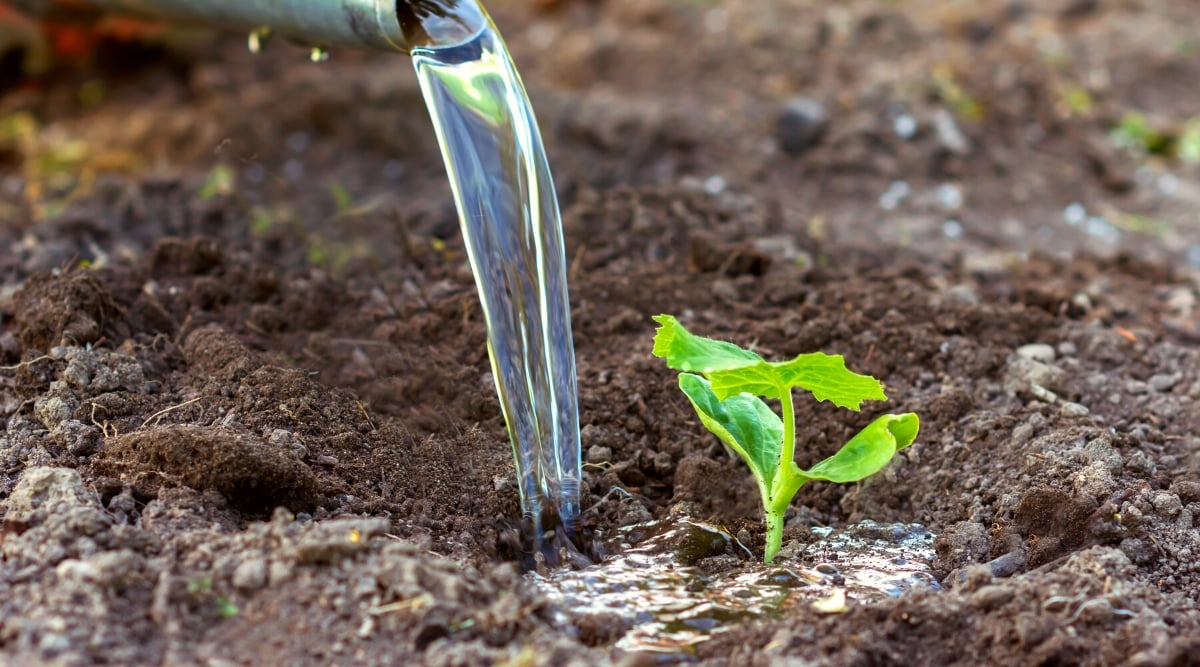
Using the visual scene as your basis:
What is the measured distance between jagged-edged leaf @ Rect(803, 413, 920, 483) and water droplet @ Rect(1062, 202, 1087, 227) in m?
2.42

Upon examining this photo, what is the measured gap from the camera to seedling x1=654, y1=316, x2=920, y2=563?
203 centimetres

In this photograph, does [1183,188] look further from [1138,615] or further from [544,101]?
[1138,615]

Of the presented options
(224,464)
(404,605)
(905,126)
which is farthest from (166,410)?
(905,126)

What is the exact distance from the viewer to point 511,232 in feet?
8.08

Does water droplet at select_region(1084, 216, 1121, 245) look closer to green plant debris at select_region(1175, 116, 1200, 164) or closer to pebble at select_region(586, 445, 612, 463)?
green plant debris at select_region(1175, 116, 1200, 164)

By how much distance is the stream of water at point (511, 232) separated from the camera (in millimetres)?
2338

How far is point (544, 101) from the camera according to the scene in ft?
14.3

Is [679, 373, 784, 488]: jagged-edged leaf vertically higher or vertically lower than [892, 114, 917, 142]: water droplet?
higher

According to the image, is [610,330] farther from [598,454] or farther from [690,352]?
[690,352]

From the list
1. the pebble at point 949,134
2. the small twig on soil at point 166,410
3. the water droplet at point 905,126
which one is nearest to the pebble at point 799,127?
the water droplet at point 905,126

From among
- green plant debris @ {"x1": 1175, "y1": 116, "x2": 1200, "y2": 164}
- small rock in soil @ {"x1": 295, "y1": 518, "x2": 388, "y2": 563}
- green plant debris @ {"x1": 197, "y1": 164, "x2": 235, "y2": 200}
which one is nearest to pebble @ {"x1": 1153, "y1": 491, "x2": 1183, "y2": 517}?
small rock in soil @ {"x1": 295, "y1": 518, "x2": 388, "y2": 563}

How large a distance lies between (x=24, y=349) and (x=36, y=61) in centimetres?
259

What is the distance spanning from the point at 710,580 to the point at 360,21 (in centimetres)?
140

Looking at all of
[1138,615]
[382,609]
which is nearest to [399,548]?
[382,609]
